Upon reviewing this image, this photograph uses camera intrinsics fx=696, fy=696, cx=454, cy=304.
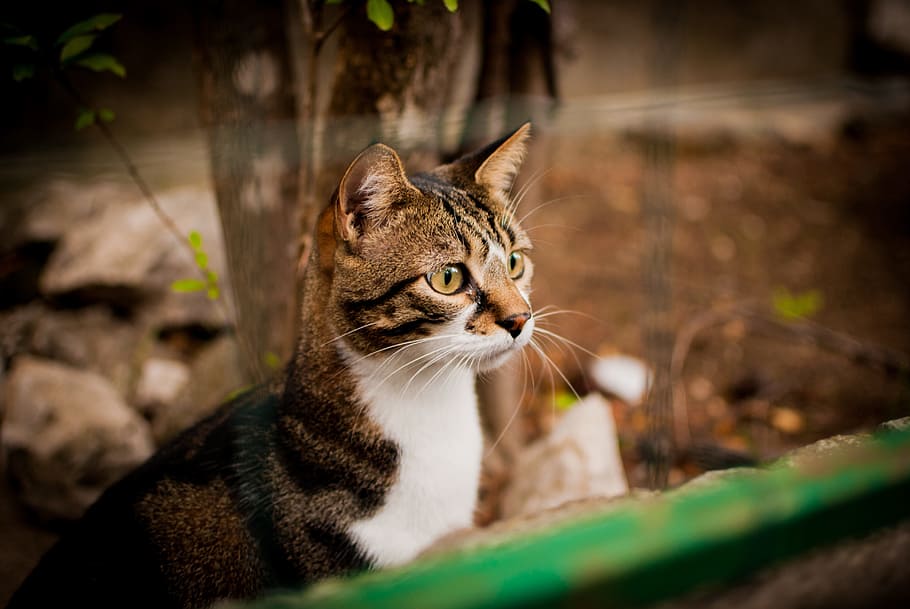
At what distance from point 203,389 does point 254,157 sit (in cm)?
110

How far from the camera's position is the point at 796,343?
380cm

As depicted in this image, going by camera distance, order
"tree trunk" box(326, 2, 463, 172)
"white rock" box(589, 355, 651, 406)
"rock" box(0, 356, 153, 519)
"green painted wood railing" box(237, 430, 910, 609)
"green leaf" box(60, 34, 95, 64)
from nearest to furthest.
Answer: "green painted wood railing" box(237, 430, 910, 609), "green leaf" box(60, 34, 95, 64), "tree trunk" box(326, 2, 463, 172), "rock" box(0, 356, 153, 519), "white rock" box(589, 355, 651, 406)

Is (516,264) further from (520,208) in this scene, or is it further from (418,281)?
(520,208)

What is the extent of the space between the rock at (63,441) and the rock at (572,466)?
1.49 metres

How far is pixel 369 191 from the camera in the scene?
65.8 inches

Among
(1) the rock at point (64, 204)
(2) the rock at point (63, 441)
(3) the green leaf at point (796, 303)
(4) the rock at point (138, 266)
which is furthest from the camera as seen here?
(3) the green leaf at point (796, 303)

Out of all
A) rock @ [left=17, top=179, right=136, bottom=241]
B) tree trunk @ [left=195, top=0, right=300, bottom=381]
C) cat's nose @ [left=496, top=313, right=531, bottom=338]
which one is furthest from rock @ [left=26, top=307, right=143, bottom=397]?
cat's nose @ [left=496, top=313, right=531, bottom=338]

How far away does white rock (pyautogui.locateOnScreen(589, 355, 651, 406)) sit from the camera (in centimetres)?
353

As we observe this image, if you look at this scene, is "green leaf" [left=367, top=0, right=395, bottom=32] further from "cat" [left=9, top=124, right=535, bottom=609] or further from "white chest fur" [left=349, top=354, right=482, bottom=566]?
"white chest fur" [left=349, top=354, right=482, bottom=566]

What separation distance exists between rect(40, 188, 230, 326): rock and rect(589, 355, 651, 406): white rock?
1.85 m

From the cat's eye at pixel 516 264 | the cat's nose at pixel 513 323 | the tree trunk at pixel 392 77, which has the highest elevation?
the tree trunk at pixel 392 77

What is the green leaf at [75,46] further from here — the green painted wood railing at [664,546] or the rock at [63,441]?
the green painted wood railing at [664,546]

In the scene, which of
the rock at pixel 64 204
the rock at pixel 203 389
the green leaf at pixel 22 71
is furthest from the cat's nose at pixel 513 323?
the rock at pixel 64 204

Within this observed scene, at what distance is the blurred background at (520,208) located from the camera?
7.77 feet
